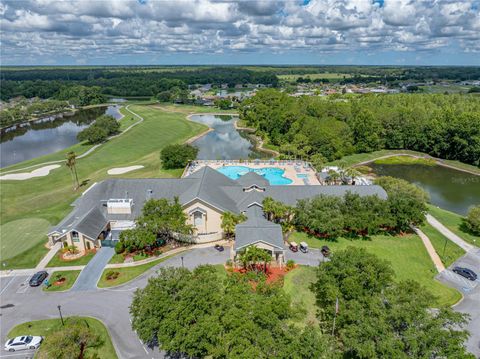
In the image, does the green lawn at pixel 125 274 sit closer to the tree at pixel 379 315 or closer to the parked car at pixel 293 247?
the parked car at pixel 293 247

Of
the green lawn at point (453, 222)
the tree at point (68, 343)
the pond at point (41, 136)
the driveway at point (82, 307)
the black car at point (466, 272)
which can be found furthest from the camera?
the pond at point (41, 136)

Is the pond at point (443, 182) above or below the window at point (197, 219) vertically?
below

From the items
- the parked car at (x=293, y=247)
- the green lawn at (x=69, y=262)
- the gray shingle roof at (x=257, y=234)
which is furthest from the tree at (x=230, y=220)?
the green lawn at (x=69, y=262)

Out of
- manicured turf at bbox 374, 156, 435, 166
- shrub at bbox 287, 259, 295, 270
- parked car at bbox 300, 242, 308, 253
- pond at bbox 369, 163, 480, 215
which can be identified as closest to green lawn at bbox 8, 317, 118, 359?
shrub at bbox 287, 259, 295, 270

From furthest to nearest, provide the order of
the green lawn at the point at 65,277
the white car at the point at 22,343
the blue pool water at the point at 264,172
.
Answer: the blue pool water at the point at 264,172 → the green lawn at the point at 65,277 → the white car at the point at 22,343

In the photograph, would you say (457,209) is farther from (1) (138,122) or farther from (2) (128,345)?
(1) (138,122)

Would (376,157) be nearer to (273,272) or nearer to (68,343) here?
(273,272)

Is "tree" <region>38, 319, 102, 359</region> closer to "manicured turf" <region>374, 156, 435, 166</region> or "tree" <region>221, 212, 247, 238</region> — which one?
"tree" <region>221, 212, 247, 238</region>

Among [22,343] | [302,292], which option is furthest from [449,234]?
[22,343]

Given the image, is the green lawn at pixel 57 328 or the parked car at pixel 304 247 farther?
the parked car at pixel 304 247
